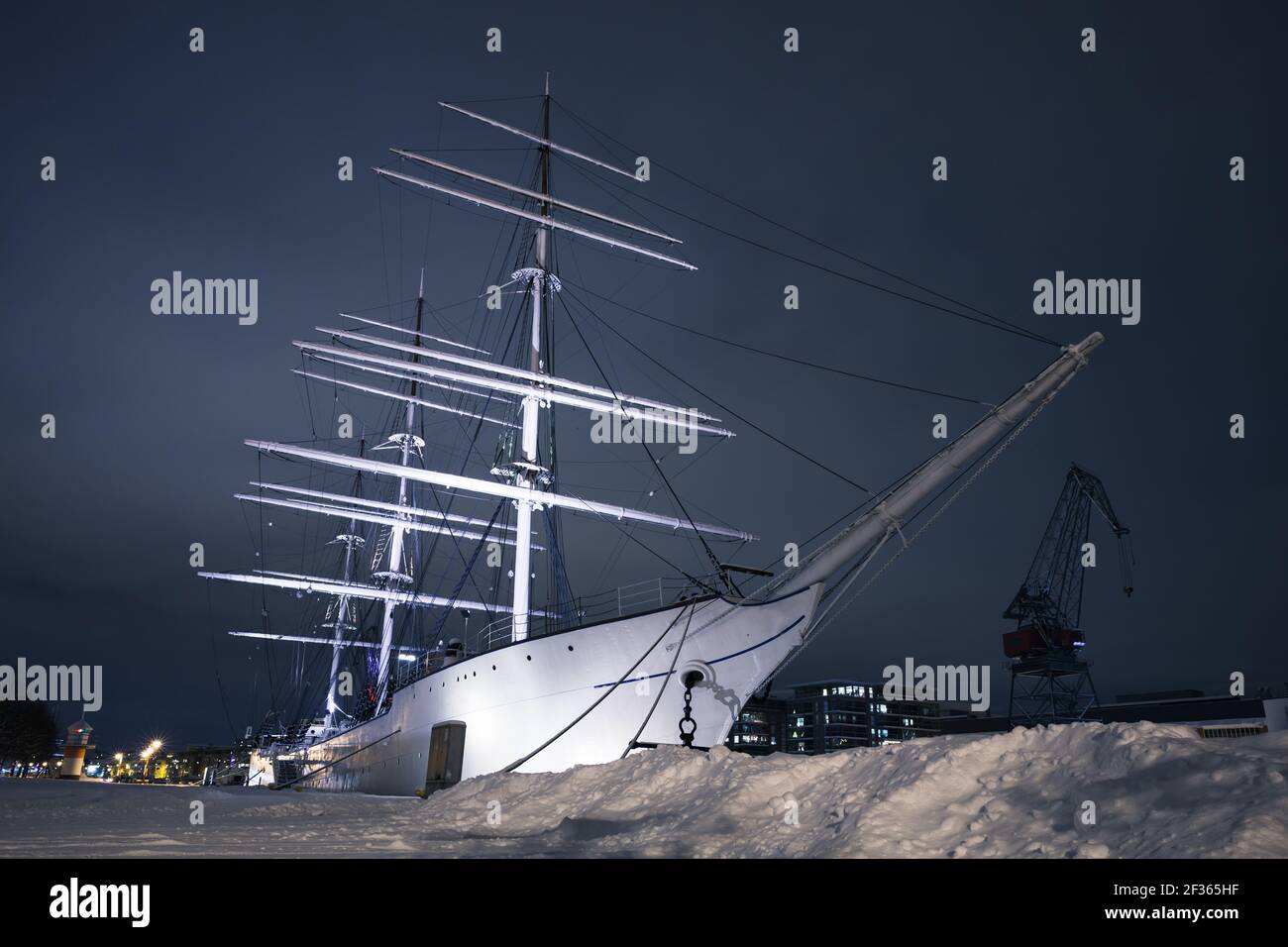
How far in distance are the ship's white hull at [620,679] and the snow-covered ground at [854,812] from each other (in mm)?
4710

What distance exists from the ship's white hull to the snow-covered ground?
4710 mm

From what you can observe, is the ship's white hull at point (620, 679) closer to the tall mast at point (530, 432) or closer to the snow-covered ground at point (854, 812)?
the tall mast at point (530, 432)

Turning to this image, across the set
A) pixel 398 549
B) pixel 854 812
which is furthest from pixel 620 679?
pixel 398 549

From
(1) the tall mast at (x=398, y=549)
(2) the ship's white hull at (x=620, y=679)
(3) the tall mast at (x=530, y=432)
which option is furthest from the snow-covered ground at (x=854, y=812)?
(1) the tall mast at (x=398, y=549)

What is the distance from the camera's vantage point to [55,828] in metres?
10.7

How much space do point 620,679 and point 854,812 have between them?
10821 millimetres

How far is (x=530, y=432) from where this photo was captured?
26.8 m

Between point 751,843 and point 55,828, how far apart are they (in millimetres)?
9399

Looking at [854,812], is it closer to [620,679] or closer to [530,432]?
[620,679]
